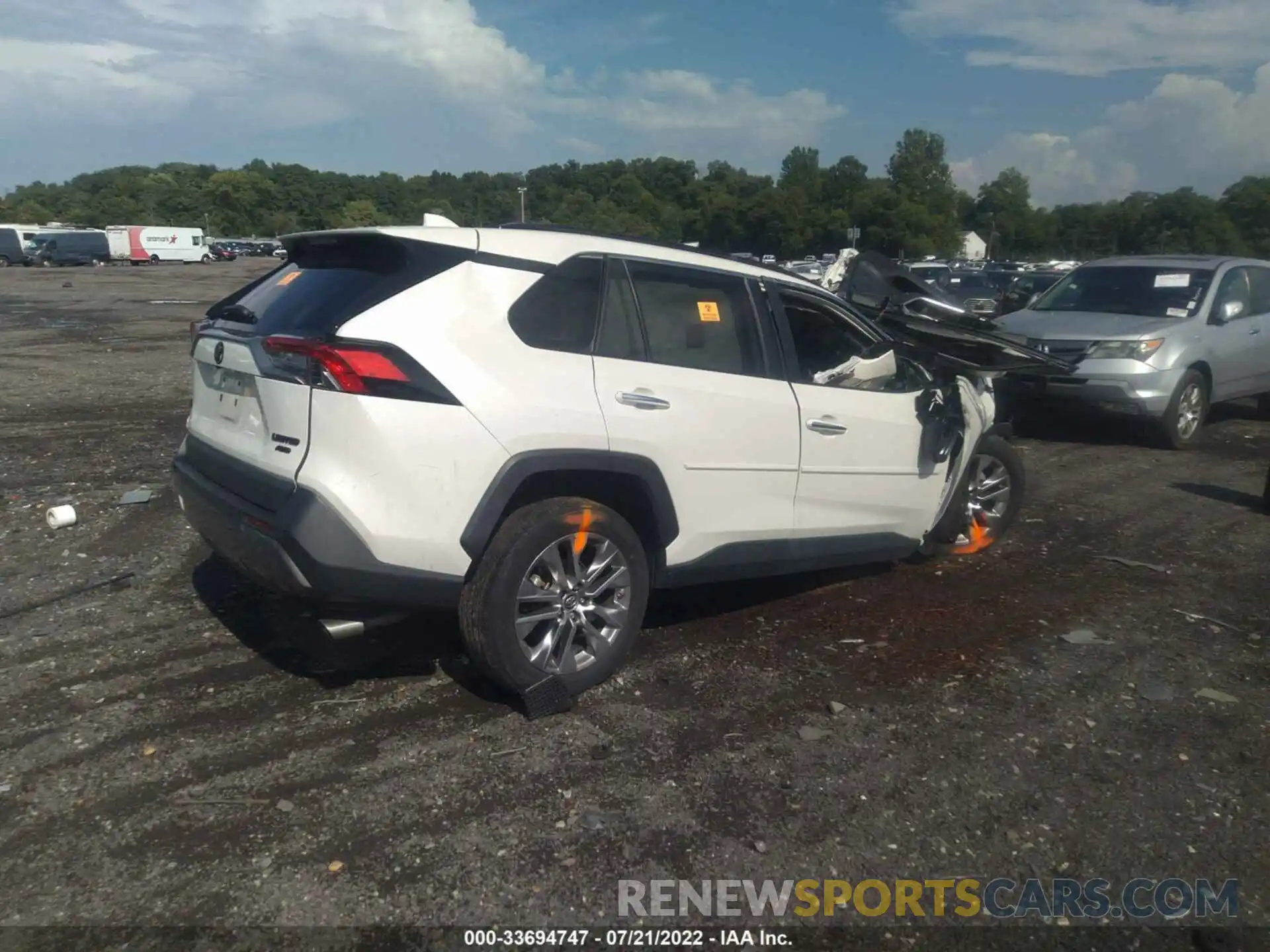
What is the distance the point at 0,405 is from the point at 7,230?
2173 inches

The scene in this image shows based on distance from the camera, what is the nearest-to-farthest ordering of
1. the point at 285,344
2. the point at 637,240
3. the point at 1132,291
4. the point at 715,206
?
the point at 285,344 < the point at 637,240 < the point at 1132,291 < the point at 715,206

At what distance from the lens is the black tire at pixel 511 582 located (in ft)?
12.6

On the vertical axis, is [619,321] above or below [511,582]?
above

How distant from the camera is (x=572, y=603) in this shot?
411cm

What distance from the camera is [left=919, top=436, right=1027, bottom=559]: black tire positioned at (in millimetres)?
5871

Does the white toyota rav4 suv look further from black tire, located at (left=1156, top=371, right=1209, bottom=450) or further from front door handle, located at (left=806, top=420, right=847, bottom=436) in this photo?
black tire, located at (left=1156, top=371, right=1209, bottom=450)

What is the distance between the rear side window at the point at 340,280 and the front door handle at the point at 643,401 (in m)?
0.82

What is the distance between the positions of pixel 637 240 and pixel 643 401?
0.83 metres

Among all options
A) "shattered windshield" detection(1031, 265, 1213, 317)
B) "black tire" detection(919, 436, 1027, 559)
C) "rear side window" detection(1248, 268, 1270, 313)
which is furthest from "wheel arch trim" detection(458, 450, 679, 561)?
"rear side window" detection(1248, 268, 1270, 313)

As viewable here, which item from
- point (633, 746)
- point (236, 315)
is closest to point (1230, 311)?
point (633, 746)

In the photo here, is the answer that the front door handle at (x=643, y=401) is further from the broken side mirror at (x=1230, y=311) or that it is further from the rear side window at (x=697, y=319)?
the broken side mirror at (x=1230, y=311)

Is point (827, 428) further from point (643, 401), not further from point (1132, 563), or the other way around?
point (1132, 563)

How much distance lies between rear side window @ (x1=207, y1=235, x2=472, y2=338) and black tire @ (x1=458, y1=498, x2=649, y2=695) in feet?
3.21

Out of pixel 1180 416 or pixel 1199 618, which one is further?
pixel 1180 416
